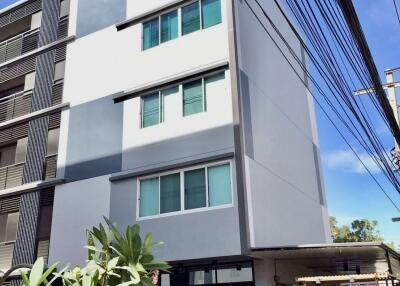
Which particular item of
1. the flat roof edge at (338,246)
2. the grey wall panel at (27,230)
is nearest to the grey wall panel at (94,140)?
the grey wall panel at (27,230)

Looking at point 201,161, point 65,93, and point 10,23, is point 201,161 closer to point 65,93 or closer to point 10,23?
point 65,93

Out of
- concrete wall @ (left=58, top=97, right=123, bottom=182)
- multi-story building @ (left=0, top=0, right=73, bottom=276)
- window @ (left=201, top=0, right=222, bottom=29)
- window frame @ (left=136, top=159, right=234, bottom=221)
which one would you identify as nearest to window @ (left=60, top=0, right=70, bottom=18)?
multi-story building @ (left=0, top=0, right=73, bottom=276)

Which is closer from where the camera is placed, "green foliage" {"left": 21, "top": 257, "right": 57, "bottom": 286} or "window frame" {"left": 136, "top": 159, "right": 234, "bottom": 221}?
"green foliage" {"left": 21, "top": 257, "right": 57, "bottom": 286}

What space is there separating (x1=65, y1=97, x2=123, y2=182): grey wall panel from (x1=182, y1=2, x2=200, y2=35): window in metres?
3.33

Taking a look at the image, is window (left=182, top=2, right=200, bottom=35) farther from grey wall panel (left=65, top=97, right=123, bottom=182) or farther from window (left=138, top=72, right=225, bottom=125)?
grey wall panel (left=65, top=97, right=123, bottom=182)

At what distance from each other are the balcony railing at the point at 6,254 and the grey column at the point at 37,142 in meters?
0.38

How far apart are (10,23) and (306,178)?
15.0 meters

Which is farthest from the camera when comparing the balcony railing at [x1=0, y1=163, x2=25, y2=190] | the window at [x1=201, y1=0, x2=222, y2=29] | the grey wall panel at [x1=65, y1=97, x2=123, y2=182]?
the balcony railing at [x1=0, y1=163, x2=25, y2=190]

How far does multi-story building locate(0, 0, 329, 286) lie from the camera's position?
40.3ft

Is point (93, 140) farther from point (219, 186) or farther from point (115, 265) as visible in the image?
point (115, 265)

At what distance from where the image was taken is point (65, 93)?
55.7ft

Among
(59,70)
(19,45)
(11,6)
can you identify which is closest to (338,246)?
(59,70)

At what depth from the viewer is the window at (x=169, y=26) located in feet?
48.1

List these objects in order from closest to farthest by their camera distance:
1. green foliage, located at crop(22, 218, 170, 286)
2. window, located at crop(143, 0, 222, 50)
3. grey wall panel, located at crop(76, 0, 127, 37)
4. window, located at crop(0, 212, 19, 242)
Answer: green foliage, located at crop(22, 218, 170, 286) → window, located at crop(143, 0, 222, 50) → grey wall panel, located at crop(76, 0, 127, 37) → window, located at crop(0, 212, 19, 242)
